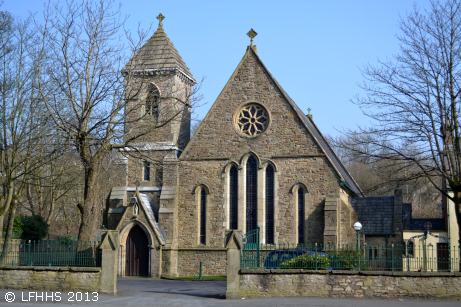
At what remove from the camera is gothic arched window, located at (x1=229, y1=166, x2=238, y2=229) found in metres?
26.5

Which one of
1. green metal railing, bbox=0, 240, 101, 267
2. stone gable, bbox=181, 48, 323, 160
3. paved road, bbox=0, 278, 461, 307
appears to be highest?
stone gable, bbox=181, 48, 323, 160

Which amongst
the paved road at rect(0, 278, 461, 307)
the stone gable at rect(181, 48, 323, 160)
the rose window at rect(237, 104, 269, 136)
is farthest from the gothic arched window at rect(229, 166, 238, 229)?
the paved road at rect(0, 278, 461, 307)

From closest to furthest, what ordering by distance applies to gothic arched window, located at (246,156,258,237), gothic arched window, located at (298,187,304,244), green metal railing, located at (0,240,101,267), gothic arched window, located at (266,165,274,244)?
1. green metal railing, located at (0,240,101,267)
2. gothic arched window, located at (298,187,304,244)
3. gothic arched window, located at (266,165,274,244)
4. gothic arched window, located at (246,156,258,237)

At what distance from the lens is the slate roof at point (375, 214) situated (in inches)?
1040

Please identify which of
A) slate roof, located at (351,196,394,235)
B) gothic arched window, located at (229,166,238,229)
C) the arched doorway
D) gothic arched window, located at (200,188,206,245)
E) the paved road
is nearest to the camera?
the paved road

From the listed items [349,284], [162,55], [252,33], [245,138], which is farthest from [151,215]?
[349,284]

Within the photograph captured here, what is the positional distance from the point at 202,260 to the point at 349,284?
36.8 ft

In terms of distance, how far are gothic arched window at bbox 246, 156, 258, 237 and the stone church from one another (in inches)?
1.9

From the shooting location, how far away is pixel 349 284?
1616cm

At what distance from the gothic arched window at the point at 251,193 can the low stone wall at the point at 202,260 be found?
1915 millimetres

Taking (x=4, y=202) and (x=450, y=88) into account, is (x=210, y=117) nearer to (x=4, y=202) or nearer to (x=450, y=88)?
(x=4, y=202)

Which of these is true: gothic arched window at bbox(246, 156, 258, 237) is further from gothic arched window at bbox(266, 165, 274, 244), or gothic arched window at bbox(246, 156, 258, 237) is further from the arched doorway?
the arched doorway

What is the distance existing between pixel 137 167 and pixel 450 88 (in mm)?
16260

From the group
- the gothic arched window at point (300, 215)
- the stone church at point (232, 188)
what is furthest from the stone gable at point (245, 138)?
the gothic arched window at point (300, 215)
